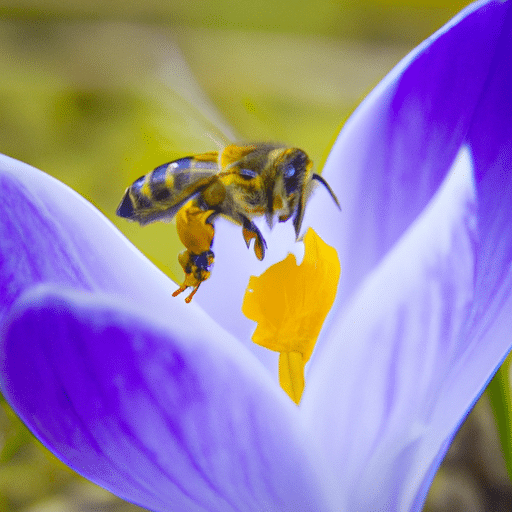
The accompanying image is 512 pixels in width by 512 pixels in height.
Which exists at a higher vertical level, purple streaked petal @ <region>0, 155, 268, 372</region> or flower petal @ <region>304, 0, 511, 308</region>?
flower petal @ <region>304, 0, 511, 308</region>

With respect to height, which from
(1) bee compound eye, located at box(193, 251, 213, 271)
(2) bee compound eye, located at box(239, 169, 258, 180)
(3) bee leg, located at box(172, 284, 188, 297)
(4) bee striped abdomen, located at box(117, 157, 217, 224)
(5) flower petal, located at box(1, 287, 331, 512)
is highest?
(2) bee compound eye, located at box(239, 169, 258, 180)

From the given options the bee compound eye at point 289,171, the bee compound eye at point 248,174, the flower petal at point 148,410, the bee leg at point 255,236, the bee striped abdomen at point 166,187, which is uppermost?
the bee compound eye at point 289,171

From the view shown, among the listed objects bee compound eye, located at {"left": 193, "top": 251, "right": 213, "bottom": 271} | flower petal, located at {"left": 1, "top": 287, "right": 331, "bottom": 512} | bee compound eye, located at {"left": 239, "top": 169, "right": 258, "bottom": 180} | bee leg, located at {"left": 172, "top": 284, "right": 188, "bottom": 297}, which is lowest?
flower petal, located at {"left": 1, "top": 287, "right": 331, "bottom": 512}

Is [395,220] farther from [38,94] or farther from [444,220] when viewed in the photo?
[38,94]
